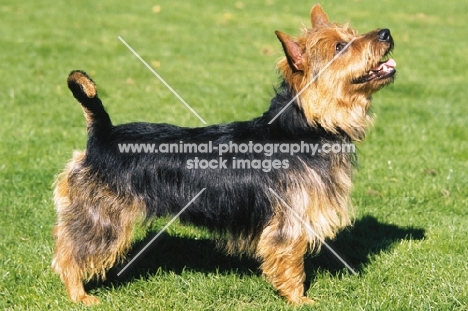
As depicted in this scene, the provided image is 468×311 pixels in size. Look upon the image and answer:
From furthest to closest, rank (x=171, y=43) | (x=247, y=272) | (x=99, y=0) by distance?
(x=99, y=0) → (x=171, y=43) → (x=247, y=272)

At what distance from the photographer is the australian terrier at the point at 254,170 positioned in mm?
4082

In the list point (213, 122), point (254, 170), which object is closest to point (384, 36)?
point (254, 170)

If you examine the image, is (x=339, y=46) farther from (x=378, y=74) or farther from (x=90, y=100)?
(x=90, y=100)

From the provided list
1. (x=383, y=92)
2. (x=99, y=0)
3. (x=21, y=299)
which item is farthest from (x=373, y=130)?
(x=99, y=0)

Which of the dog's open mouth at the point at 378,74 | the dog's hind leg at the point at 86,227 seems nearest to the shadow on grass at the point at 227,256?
the dog's hind leg at the point at 86,227

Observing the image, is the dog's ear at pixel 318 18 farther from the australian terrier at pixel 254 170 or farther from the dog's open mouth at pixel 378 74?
the dog's open mouth at pixel 378 74

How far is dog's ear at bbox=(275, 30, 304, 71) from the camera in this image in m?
3.91

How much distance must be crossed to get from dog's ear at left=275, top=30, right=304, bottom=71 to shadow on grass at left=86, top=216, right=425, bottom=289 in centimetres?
170

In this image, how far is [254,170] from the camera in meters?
4.21

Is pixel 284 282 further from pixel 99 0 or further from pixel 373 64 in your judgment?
pixel 99 0

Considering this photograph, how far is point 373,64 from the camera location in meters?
4.09

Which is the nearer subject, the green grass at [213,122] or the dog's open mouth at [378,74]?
the dog's open mouth at [378,74]

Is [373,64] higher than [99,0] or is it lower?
lower

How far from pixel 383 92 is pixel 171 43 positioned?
5018 millimetres
